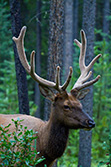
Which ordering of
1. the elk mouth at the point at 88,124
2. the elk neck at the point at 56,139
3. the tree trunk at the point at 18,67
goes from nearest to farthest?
the elk mouth at the point at 88,124
the elk neck at the point at 56,139
the tree trunk at the point at 18,67

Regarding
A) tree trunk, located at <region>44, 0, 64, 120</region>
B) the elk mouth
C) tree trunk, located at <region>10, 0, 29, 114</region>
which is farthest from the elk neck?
tree trunk, located at <region>10, 0, 29, 114</region>

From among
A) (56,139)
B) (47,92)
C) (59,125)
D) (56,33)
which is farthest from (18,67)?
(56,139)

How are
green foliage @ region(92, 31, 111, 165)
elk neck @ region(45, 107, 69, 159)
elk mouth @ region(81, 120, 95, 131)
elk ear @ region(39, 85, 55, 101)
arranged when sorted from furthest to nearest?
green foliage @ region(92, 31, 111, 165), elk ear @ region(39, 85, 55, 101), elk neck @ region(45, 107, 69, 159), elk mouth @ region(81, 120, 95, 131)

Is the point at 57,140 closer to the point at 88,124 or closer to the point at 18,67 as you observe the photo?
the point at 88,124

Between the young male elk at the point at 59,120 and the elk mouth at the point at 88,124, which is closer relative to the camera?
the elk mouth at the point at 88,124

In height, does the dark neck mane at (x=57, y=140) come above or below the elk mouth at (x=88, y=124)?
below

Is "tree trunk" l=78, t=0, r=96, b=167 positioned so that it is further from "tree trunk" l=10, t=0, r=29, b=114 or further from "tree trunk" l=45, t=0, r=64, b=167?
"tree trunk" l=10, t=0, r=29, b=114

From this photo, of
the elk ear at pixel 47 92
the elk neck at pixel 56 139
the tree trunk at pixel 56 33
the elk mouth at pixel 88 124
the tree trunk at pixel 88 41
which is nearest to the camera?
the elk mouth at pixel 88 124

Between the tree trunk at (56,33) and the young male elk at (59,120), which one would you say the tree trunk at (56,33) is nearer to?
the tree trunk at (56,33)

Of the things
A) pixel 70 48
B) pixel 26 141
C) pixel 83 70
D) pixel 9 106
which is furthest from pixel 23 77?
pixel 70 48

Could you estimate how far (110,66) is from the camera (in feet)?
39.8

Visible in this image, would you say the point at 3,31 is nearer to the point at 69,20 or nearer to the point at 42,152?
the point at 69,20

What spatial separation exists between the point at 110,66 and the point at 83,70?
6.11m

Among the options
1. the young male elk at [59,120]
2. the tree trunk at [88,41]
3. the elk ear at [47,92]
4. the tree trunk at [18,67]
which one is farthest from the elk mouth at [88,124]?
the tree trunk at [88,41]
